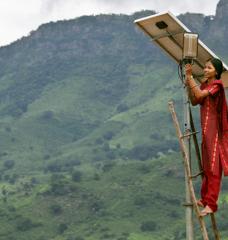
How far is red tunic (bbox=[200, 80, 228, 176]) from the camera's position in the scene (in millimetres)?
7125

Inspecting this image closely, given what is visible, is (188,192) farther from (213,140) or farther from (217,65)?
(217,65)

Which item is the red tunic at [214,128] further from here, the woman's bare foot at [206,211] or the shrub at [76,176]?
the shrub at [76,176]

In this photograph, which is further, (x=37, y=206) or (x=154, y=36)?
(x=37, y=206)

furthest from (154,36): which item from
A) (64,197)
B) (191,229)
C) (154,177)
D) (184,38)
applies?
(154,177)

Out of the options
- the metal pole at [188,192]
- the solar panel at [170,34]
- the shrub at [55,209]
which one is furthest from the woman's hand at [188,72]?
the shrub at [55,209]

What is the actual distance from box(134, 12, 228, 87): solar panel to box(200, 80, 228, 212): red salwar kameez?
0.45 meters

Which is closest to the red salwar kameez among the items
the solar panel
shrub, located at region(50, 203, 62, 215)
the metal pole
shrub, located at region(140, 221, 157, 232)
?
the metal pole

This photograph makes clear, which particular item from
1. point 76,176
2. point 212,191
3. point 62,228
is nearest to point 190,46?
point 212,191

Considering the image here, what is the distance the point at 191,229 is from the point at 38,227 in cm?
14524

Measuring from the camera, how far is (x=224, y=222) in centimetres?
14100

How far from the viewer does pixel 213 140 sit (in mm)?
7168

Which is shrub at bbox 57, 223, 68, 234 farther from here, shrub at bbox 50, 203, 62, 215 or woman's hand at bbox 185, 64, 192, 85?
woman's hand at bbox 185, 64, 192, 85

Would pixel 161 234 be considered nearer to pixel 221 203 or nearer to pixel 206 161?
pixel 221 203

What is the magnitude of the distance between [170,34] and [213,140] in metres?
1.15
